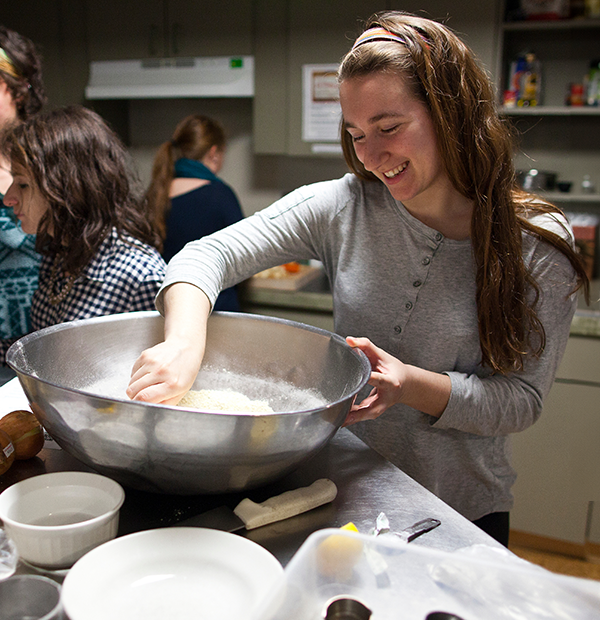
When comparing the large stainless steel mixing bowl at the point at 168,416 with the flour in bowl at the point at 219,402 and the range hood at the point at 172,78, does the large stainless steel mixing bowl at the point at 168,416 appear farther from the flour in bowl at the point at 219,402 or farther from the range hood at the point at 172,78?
the range hood at the point at 172,78

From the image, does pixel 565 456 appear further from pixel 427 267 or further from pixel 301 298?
pixel 427 267

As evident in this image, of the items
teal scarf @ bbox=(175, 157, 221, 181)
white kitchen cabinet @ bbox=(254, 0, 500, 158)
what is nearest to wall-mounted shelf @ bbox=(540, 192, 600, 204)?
white kitchen cabinet @ bbox=(254, 0, 500, 158)

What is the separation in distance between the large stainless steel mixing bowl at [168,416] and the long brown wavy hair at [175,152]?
1448mm

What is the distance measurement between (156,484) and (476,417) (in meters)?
0.54

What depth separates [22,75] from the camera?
1.70 meters

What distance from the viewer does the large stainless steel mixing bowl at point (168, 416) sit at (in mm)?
629

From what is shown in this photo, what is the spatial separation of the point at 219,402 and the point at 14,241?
3.59ft

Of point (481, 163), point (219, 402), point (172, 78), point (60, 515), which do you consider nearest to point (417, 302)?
point (481, 163)

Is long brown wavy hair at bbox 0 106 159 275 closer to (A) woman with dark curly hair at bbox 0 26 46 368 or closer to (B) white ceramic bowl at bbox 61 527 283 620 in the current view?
(A) woman with dark curly hair at bbox 0 26 46 368

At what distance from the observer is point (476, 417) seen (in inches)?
38.3

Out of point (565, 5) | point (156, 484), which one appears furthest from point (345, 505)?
point (565, 5)

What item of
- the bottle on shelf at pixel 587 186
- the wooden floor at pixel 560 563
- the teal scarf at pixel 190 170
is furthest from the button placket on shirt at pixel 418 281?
the bottle on shelf at pixel 587 186

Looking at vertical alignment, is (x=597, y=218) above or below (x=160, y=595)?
above

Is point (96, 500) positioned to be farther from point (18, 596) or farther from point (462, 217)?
point (462, 217)
